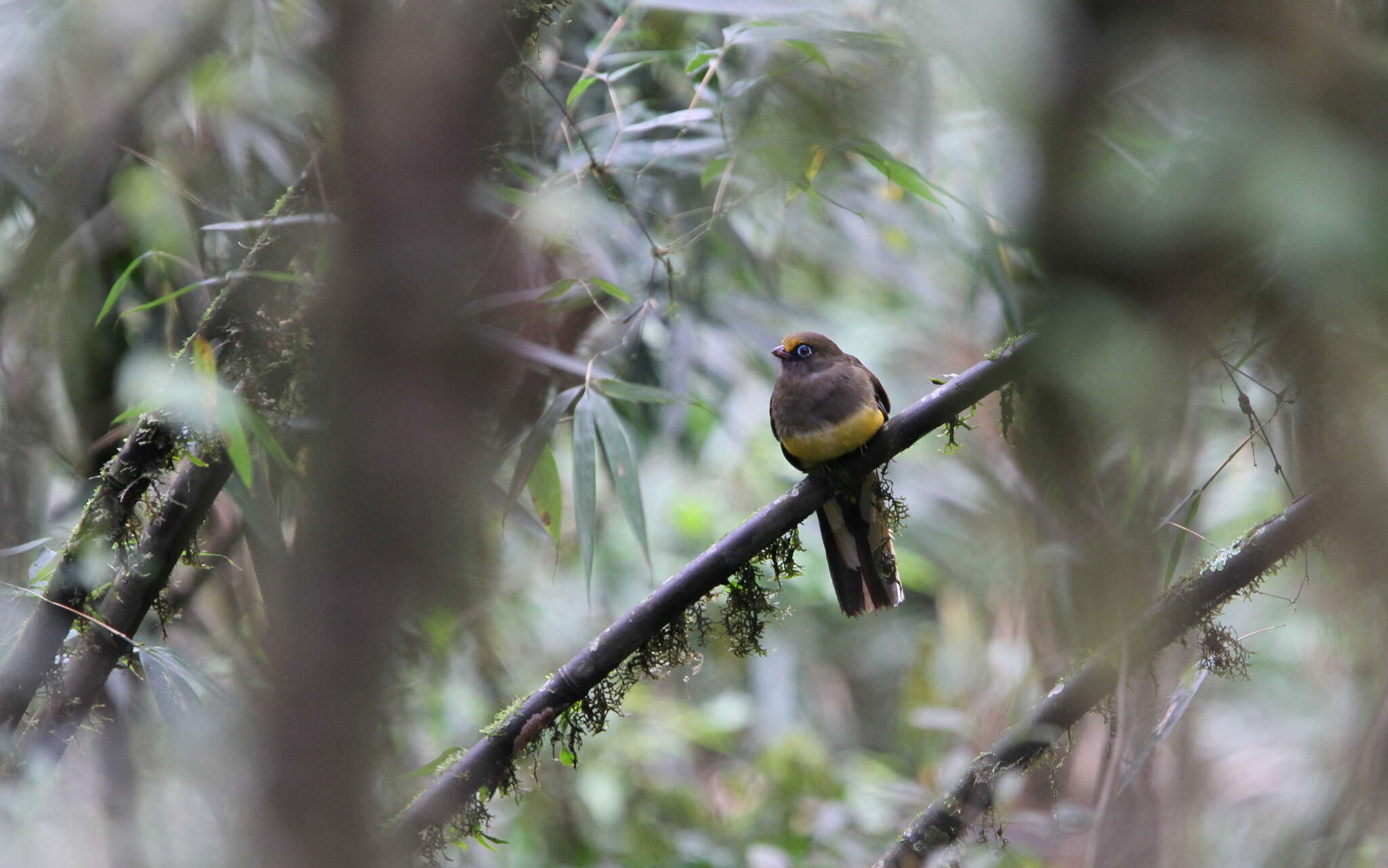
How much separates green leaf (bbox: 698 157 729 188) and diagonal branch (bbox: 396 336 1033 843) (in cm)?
100

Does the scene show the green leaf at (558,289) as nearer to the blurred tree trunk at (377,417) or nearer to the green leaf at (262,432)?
the green leaf at (262,432)

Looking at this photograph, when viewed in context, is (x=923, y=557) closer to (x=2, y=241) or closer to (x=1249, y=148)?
(x=2, y=241)

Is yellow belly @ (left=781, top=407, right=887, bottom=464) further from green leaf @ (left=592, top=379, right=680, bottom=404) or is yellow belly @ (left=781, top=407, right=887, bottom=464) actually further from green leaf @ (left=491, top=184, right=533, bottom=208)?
green leaf @ (left=491, top=184, right=533, bottom=208)

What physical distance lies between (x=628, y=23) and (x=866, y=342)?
268 cm

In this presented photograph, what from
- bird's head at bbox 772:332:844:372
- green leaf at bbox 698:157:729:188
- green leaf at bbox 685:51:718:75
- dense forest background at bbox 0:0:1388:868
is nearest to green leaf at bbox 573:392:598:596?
dense forest background at bbox 0:0:1388:868

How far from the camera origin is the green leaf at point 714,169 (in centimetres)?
263

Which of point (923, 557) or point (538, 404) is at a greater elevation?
point (538, 404)

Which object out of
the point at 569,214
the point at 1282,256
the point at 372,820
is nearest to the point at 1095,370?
the point at 1282,256

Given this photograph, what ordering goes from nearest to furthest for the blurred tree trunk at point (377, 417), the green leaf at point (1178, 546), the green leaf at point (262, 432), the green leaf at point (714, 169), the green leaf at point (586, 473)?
the blurred tree trunk at point (377, 417) < the green leaf at point (1178, 546) < the green leaf at point (262, 432) < the green leaf at point (586, 473) < the green leaf at point (714, 169)

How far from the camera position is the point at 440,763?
2.01m

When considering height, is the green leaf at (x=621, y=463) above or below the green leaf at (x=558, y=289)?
below

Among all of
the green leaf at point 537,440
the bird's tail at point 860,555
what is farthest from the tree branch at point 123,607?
the bird's tail at point 860,555

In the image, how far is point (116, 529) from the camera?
7.20 feet

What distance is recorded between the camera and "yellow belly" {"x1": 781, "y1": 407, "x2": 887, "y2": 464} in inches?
85.4
